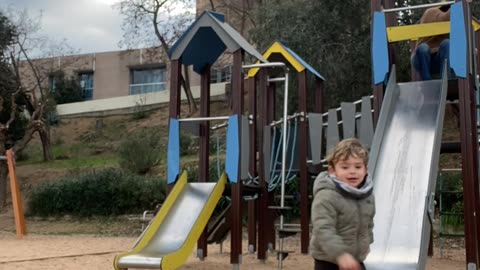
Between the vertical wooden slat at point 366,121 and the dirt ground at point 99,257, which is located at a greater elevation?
the vertical wooden slat at point 366,121

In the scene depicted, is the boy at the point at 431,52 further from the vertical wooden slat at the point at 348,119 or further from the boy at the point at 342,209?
the boy at the point at 342,209

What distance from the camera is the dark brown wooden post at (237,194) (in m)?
6.42

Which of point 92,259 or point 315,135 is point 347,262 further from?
point 92,259

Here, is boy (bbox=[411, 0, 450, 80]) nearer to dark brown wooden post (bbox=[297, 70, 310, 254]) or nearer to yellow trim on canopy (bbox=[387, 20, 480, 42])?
yellow trim on canopy (bbox=[387, 20, 480, 42])

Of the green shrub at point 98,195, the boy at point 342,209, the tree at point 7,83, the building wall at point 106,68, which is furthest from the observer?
the building wall at point 106,68

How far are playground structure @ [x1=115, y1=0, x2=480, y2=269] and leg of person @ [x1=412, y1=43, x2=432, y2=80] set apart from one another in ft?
1.15

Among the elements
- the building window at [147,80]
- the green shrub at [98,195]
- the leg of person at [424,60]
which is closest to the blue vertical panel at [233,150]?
the leg of person at [424,60]

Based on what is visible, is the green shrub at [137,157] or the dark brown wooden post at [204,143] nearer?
the dark brown wooden post at [204,143]

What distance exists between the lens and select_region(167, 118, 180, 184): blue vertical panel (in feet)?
22.7

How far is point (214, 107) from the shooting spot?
99.0ft

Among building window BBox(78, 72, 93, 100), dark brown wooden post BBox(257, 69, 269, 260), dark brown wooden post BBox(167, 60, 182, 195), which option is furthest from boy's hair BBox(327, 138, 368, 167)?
building window BBox(78, 72, 93, 100)

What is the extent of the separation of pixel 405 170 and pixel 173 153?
3.08m

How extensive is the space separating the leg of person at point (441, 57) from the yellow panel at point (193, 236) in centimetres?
270

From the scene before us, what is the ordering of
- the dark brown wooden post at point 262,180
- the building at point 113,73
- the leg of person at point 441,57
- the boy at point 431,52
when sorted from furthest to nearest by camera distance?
the building at point 113,73 → the dark brown wooden post at point 262,180 → the boy at point 431,52 → the leg of person at point 441,57
